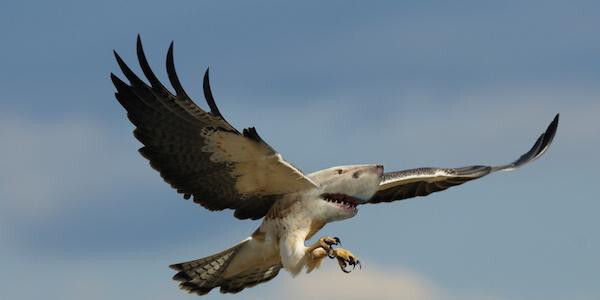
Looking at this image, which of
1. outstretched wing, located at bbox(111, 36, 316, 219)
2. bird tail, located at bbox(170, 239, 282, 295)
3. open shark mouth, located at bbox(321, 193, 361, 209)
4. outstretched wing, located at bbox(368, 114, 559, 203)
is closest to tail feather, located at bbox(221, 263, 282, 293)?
bird tail, located at bbox(170, 239, 282, 295)

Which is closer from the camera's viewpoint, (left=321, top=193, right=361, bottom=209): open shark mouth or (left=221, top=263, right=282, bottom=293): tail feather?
(left=321, top=193, right=361, bottom=209): open shark mouth

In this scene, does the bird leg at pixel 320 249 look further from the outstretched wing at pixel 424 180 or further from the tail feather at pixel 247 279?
the outstretched wing at pixel 424 180

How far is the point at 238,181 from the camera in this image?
18297 mm

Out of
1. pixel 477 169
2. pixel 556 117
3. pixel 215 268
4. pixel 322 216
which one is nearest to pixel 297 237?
pixel 322 216

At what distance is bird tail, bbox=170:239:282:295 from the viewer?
19062 millimetres

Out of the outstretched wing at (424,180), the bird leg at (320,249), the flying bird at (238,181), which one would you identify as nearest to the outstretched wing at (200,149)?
the flying bird at (238,181)

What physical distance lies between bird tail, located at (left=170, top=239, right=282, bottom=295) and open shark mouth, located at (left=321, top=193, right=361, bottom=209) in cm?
142

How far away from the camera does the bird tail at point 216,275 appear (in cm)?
1906

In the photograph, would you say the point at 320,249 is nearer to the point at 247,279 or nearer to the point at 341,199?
the point at 341,199

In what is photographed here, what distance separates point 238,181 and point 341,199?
1214 millimetres

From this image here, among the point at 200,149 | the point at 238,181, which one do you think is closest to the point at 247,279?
the point at 238,181

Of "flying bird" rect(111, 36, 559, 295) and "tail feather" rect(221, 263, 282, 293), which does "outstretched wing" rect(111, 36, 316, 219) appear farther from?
"tail feather" rect(221, 263, 282, 293)

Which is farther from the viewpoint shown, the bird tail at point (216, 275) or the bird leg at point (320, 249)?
the bird tail at point (216, 275)

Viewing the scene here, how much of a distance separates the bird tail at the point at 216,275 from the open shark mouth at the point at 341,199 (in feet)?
4.64
